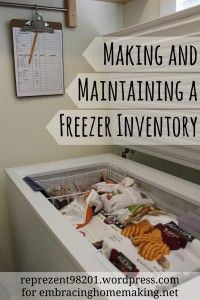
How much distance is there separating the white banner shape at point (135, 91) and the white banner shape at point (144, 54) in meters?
0.04

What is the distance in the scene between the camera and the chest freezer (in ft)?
2.90

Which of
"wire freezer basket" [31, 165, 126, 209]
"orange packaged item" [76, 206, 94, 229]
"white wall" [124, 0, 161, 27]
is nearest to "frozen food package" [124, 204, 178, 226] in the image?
"orange packaged item" [76, 206, 94, 229]

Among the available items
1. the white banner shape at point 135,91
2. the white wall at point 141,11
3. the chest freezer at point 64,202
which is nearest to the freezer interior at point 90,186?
the chest freezer at point 64,202

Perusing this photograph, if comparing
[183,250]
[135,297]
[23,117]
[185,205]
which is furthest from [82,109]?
[135,297]

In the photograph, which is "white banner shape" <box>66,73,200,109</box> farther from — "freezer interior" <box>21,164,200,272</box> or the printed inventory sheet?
"freezer interior" <box>21,164,200,272</box>

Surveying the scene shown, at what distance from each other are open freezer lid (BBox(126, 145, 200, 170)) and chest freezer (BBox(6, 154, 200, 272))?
85 millimetres

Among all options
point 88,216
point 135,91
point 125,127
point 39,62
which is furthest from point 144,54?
point 88,216

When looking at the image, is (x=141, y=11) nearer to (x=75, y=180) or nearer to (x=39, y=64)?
(x=39, y=64)

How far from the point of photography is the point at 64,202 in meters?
1.43

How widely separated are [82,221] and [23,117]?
29.2 inches

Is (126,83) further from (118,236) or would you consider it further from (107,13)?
(118,236)

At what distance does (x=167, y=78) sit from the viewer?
1.29 metres

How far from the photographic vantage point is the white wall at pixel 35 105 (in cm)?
158

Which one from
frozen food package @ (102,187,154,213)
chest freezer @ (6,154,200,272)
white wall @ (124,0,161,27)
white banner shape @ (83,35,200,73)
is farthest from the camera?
white wall @ (124,0,161,27)
